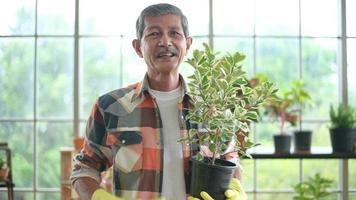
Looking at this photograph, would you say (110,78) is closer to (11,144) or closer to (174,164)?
(11,144)

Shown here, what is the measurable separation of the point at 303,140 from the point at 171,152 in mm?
2442

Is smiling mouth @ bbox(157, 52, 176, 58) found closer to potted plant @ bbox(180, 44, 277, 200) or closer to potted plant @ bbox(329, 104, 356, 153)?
potted plant @ bbox(180, 44, 277, 200)

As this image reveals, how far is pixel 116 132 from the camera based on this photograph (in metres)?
1.47

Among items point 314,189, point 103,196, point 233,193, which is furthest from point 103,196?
point 314,189

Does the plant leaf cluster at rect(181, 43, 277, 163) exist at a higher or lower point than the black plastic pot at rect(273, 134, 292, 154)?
higher

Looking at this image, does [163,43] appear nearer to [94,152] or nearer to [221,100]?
[221,100]

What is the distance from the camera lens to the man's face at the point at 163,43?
1425 mm

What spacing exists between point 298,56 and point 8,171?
2.37 metres

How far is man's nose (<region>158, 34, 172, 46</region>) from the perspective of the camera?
1.42 metres

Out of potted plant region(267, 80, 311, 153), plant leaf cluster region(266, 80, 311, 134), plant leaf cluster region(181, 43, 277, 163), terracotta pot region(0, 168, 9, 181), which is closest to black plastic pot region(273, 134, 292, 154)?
potted plant region(267, 80, 311, 153)

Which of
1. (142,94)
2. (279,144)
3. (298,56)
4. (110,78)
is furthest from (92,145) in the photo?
(298,56)

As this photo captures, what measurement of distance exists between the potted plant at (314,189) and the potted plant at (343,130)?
26cm

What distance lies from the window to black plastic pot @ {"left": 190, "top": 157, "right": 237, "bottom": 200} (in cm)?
280

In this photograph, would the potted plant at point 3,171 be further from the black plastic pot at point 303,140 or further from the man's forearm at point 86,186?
the man's forearm at point 86,186
